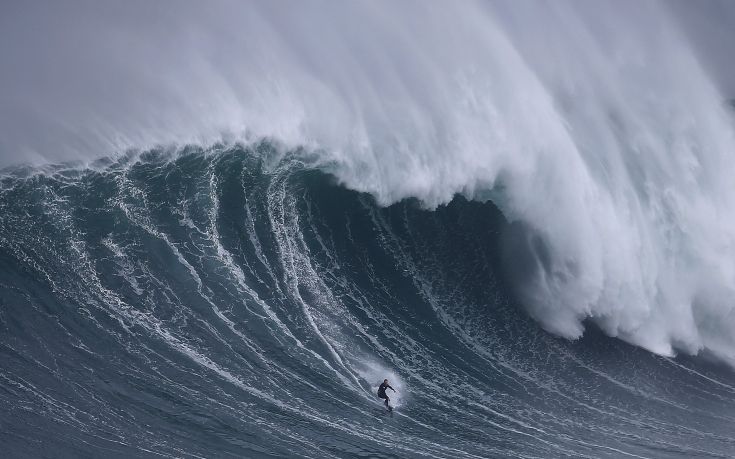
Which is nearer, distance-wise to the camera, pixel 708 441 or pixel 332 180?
pixel 708 441

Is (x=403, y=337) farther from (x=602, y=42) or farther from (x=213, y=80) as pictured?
(x=602, y=42)

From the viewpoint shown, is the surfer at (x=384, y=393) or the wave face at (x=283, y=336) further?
the surfer at (x=384, y=393)

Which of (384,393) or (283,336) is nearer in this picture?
(384,393)

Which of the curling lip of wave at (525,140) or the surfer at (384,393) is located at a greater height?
the curling lip of wave at (525,140)

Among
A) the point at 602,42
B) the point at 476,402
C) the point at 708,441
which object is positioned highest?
the point at 602,42

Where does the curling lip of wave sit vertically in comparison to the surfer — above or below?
above

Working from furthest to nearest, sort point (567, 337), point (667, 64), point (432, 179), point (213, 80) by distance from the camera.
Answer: point (667, 64)
point (213, 80)
point (432, 179)
point (567, 337)

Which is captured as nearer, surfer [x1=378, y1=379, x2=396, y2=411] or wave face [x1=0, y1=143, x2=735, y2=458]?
wave face [x1=0, y1=143, x2=735, y2=458]

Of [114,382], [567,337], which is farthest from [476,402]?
[114,382]
